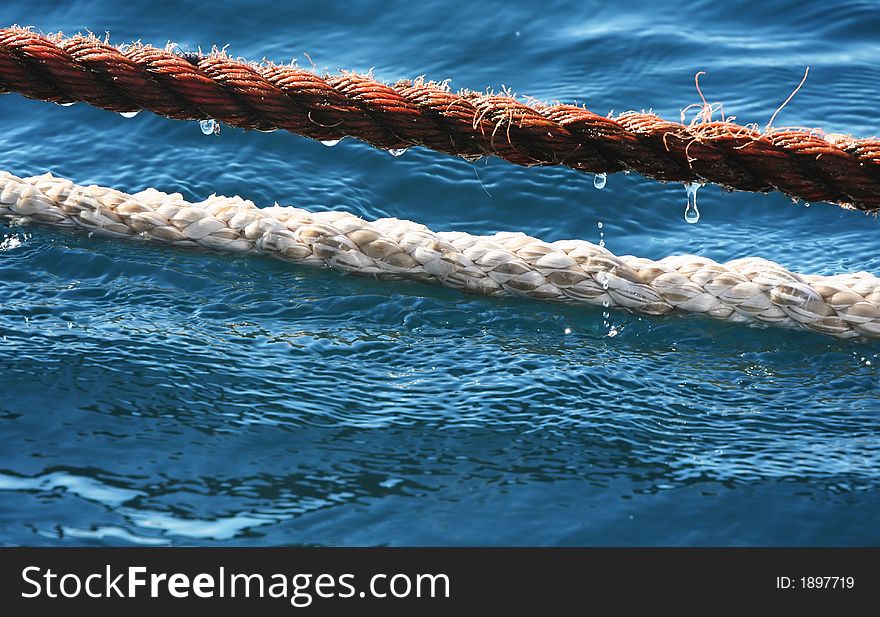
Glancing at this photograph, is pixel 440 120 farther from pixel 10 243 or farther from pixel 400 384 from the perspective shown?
pixel 10 243

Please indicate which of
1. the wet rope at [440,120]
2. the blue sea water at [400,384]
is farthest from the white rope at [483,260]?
the wet rope at [440,120]

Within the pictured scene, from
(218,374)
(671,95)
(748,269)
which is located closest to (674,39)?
(671,95)

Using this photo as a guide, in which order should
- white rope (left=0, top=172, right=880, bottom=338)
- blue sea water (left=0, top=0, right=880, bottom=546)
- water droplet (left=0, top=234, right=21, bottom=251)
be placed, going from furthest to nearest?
water droplet (left=0, top=234, right=21, bottom=251) < white rope (left=0, top=172, right=880, bottom=338) < blue sea water (left=0, top=0, right=880, bottom=546)

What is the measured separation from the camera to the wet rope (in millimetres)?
2014

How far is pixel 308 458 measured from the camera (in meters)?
2.11

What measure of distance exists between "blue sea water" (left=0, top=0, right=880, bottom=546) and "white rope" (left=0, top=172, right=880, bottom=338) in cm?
5

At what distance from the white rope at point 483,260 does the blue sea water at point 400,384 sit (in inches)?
1.9

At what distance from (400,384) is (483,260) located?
464mm

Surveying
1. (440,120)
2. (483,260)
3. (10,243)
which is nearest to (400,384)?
(483,260)

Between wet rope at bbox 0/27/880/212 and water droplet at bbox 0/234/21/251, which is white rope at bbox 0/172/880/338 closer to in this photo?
water droplet at bbox 0/234/21/251

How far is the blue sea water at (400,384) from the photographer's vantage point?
198cm

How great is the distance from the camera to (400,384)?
2346 millimetres

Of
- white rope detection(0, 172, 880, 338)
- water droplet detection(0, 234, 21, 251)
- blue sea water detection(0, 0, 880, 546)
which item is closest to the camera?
blue sea water detection(0, 0, 880, 546)

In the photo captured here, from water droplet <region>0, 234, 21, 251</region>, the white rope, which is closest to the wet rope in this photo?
the white rope
